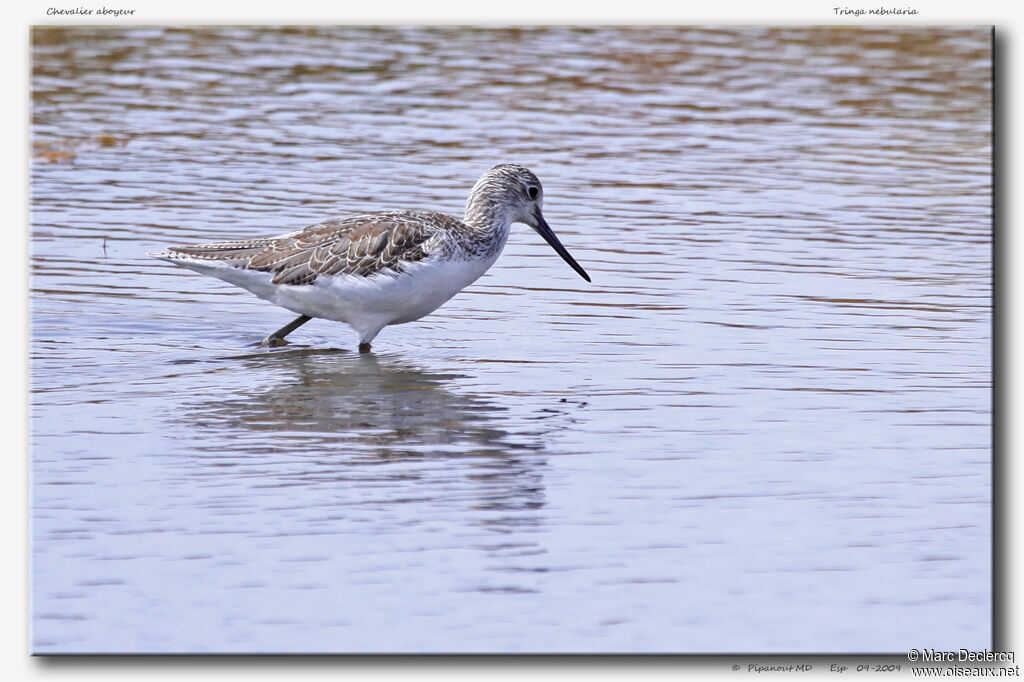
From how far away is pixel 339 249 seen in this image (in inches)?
445

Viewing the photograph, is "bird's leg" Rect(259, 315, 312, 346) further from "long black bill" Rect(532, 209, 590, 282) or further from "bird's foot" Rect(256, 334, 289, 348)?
"long black bill" Rect(532, 209, 590, 282)

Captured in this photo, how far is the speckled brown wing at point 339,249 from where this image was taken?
11.1 metres

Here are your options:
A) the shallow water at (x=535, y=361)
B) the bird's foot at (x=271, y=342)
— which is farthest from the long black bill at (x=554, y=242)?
the bird's foot at (x=271, y=342)

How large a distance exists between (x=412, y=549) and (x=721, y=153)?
11029 millimetres

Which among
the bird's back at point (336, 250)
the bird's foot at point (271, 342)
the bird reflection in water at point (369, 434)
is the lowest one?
the bird reflection in water at point (369, 434)

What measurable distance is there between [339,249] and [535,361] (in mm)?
1623

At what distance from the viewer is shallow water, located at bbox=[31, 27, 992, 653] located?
23.9 feet

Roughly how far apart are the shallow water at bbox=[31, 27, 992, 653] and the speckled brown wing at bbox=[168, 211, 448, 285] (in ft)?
2.33

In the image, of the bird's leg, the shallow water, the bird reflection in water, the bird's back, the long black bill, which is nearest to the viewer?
the shallow water

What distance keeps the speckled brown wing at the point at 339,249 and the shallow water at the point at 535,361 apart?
710 mm

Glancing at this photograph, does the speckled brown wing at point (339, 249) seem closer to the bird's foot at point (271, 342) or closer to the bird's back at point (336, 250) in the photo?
the bird's back at point (336, 250)

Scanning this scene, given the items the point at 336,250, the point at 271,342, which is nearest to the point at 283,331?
the point at 271,342

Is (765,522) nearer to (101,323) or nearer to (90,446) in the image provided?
(90,446)

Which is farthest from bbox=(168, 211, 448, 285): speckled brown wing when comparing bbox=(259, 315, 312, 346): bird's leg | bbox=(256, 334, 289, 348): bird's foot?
bbox=(256, 334, 289, 348): bird's foot
